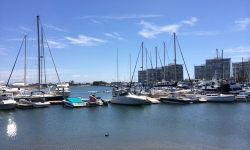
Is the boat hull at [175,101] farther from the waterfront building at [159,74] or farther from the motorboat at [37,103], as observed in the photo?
the motorboat at [37,103]

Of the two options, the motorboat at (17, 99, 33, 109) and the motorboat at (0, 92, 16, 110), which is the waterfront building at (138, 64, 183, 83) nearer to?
the motorboat at (17, 99, 33, 109)

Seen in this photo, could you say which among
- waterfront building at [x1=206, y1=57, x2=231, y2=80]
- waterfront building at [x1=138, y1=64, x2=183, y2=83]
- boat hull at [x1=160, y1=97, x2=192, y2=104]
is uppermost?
waterfront building at [x1=206, y1=57, x2=231, y2=80]

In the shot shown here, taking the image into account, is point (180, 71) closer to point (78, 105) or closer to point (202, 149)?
point (78, 105)

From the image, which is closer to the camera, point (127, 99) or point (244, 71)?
point (127, 99)

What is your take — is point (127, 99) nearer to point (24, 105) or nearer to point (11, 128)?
point (24, 105)

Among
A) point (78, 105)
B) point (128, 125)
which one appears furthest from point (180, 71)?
point (128, 125)

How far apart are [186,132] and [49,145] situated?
1340 centimetres

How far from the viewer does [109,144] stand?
20.4 m

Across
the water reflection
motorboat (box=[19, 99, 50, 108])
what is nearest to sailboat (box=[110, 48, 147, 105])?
motorboat (box=[19, 99, 50, 108])

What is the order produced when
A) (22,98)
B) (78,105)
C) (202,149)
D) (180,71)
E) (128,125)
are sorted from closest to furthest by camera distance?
(202,149)
(128,125)
(78,105)
(22,98)
(180,71)

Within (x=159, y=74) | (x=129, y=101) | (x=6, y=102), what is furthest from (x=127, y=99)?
(x=159, y=74)

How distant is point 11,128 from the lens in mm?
27672

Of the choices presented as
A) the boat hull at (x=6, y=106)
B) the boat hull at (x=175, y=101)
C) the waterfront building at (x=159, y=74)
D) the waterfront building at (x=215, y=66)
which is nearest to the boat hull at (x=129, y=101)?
the boat hull at (x=175, y=101)

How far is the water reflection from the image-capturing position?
24672 millimetres
